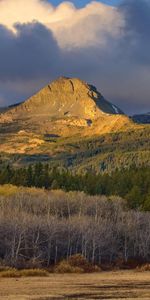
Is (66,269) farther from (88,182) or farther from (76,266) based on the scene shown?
(88,182)

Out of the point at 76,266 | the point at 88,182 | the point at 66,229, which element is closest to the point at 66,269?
the point at 76,266

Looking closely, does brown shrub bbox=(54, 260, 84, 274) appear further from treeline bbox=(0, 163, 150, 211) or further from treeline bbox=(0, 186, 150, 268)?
treeline bbox=(0, 163, 150, 211)

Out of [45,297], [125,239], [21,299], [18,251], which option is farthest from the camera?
[125,239]

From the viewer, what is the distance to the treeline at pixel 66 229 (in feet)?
349

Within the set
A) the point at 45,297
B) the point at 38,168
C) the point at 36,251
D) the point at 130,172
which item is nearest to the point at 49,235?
the point at 36,251

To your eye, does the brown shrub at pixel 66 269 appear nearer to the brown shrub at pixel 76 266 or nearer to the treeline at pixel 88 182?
the brown shrub at pixel 76 266

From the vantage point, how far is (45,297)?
53.3 m

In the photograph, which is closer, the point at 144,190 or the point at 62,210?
the point at 62,210

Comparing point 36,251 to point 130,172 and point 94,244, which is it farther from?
point 130,172

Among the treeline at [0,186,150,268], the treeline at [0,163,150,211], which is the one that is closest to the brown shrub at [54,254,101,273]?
the treeline at [0,186,150,268]

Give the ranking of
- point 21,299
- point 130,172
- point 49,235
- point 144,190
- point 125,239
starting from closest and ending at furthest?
point 21,299 < point 49,235 < point 125,239 < point 144,190 < point 130,172

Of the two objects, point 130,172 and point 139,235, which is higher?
point 130,172

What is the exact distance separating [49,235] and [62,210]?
21127 mm

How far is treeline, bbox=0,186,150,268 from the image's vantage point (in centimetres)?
10638
